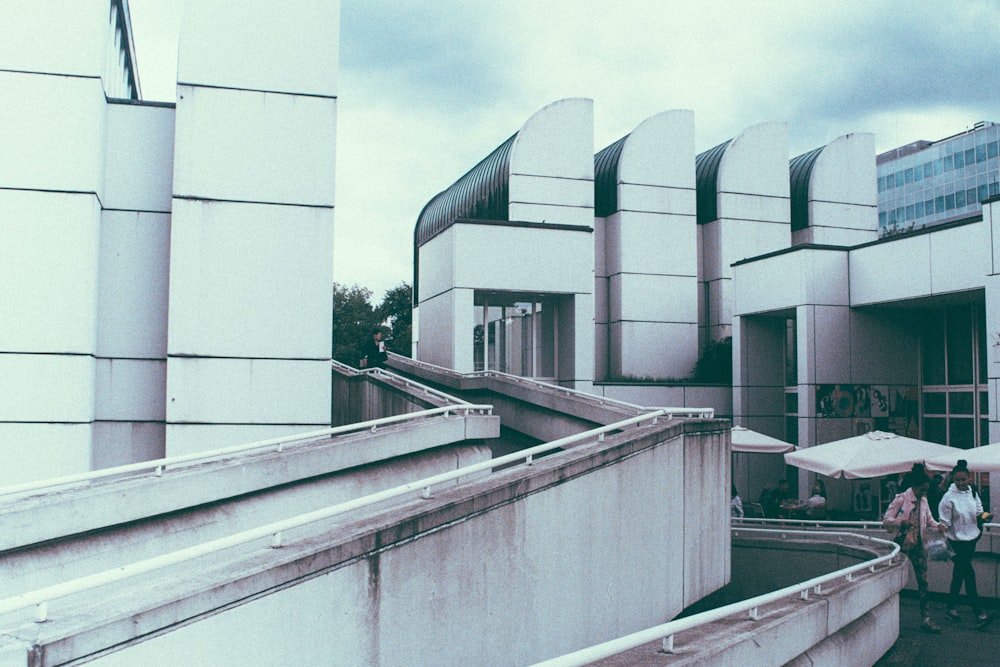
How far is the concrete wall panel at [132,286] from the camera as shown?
1272cm

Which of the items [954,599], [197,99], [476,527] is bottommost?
[954,599]

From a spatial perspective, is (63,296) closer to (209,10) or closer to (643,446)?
(209,10)

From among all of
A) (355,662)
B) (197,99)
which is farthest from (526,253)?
(355,662)

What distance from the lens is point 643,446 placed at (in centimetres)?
955

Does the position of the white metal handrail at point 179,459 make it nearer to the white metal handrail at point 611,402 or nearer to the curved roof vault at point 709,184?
the white metal handrail at point 611,402

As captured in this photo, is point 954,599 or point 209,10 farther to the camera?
point 209,10

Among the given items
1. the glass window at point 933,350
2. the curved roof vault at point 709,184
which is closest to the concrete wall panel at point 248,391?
the glass window at point 933,350

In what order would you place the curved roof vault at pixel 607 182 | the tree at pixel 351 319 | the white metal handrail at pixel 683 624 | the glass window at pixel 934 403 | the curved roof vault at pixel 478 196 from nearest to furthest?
the white metal handrail at pixel 683 624 → the glass window at pixel 934 403 → the curved roof vault at pixel 478 196 → the curved roof vault at pixel 607 182 → the tree at pixel 351 319

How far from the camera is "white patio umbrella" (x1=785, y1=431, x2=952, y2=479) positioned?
14.3 metres

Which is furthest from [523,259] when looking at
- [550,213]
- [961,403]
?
[961,403]

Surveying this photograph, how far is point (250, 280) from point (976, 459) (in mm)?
10012

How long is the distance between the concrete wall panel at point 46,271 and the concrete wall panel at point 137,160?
1022 millimetres

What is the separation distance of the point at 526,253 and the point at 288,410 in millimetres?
9736

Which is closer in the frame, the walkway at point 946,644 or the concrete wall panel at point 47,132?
the walkway at point 946,644
